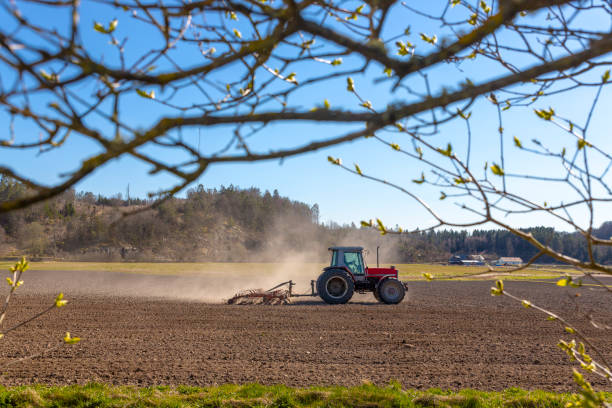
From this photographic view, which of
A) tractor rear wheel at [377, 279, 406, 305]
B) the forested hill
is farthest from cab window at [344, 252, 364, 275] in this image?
the forested hill

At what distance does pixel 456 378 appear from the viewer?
283 inches

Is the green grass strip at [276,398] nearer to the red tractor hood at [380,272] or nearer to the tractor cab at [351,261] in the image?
the tractor cab at [351,261]

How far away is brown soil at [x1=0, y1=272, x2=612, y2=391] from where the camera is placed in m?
7.20

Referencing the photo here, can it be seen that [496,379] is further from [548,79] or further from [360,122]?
[360,122]

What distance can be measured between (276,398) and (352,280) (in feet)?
36.5

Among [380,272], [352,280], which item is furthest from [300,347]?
[380,272]

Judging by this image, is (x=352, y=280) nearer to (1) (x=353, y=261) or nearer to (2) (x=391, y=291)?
(1) (x=353, y=261)

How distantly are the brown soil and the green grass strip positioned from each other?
2.12 ft

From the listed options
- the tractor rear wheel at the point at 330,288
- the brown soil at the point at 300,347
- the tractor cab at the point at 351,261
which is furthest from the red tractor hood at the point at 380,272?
the brown soil at the point at 300,347

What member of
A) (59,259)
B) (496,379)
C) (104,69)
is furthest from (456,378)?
(59,259)

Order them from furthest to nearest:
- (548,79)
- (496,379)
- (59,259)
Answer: (59,259) → (496,379) → (548,79)

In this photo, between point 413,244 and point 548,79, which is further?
point 413,244

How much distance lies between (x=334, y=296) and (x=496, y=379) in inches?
405

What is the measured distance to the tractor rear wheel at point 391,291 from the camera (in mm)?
17234
